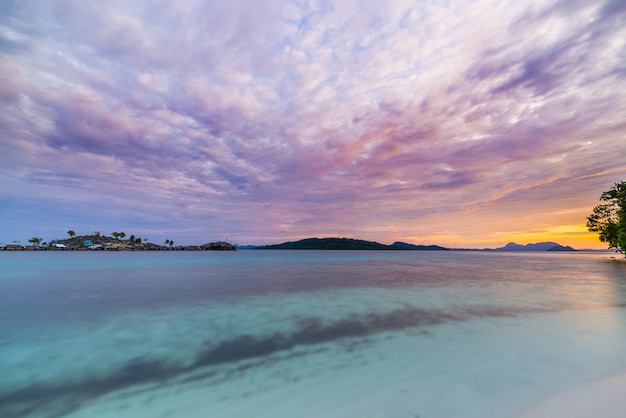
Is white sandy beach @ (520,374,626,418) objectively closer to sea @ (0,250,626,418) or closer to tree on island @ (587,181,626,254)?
sea @ (0,250,626,418)

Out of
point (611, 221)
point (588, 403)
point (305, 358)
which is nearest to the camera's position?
point (588, 403)

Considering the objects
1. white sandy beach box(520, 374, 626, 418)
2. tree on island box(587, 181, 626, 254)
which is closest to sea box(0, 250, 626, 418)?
white sandy beach box(520, 374, 626, 418)

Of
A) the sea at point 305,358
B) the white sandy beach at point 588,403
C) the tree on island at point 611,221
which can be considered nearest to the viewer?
the white sandy beach at point 588,403

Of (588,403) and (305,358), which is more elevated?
(588,403)

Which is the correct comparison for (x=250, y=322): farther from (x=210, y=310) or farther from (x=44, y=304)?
(x=44, y=304)

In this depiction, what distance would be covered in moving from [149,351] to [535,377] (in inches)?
404

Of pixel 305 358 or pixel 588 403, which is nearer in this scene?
pixel 588 403

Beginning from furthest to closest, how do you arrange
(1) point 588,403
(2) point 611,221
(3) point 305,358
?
(2) point 611,221
(3) point 305,358
(1) point 588,403

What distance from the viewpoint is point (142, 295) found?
17.9 meters

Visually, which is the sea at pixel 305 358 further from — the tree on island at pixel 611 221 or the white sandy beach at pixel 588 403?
the tree on island at pixel 611 221

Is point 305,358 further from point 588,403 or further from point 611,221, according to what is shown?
point 611,221

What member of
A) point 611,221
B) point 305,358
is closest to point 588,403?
point 305,358

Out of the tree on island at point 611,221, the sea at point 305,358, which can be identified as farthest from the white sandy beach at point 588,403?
the tree on island at point 611,221

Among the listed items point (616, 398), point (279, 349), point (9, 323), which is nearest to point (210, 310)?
point (279, 349)
